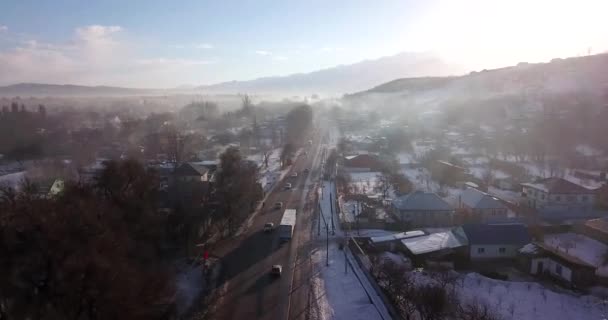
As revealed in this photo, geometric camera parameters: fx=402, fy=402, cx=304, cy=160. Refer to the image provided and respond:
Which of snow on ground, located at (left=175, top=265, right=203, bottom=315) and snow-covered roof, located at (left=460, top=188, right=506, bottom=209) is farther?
snow-covered roof, located at (left=460, top=188, right=506, bottom=209)

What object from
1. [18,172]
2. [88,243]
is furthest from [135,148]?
[88,243]

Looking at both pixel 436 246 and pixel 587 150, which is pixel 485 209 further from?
pixel 587 150

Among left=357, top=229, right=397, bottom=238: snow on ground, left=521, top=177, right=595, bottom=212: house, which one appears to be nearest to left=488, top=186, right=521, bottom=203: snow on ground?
left=521, top=177, right=595, bottom=212: house

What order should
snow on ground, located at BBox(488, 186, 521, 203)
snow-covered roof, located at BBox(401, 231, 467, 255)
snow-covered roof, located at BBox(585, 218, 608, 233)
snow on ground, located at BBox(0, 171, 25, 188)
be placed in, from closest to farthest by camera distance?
snow-covered roof, located at BBox(401, 231, 467, 255), snow-covered roof, located at BBox(585, 218, 608, 233), snow on ground, located at BBox(488, 186, 521, 203), snow on ground, located at BBox(0, 171, 25, 188)

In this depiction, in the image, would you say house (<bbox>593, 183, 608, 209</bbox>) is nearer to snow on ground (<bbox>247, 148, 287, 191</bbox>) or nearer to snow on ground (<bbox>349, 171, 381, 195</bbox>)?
snow on ground (<bbox>349, 171, 381, 195</bbox>)

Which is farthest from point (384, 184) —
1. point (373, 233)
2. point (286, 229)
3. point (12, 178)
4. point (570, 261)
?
point (12, 178)
